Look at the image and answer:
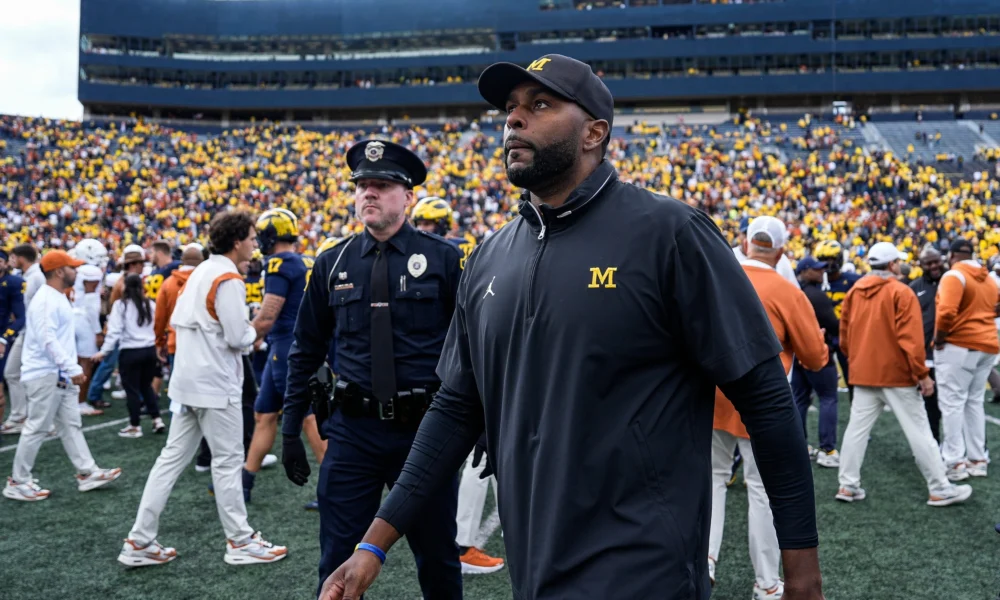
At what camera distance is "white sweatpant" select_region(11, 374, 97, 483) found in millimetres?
6281

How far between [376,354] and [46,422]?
419 centimetres

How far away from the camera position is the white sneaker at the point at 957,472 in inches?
263

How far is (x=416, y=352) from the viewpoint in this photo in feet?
11.6

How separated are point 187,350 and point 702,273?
407 cm

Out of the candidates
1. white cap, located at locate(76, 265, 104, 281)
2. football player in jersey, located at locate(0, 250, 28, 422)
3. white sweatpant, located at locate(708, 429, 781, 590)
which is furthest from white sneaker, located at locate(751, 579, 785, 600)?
white cap, located at locate(76, 265, 104, 281)

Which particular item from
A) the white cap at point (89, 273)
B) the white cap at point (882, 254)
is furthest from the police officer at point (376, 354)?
the white cap at point (89, 273)

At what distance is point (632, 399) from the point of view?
1.78 metres

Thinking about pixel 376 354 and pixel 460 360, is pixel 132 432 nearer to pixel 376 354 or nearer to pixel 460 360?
pixel 376 354

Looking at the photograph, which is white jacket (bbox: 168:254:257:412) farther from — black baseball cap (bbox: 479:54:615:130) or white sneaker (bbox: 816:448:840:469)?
white sneaker (bbox: 816:448:840:469)

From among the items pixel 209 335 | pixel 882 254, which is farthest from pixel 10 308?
pixel 882 254

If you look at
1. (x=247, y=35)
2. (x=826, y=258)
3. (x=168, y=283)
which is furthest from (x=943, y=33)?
(x=168, y=283)

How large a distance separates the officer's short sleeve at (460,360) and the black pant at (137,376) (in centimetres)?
735

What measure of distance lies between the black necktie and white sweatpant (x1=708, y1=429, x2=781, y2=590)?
177 centimetres

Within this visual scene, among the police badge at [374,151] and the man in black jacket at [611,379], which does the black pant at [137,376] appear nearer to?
the police badge at [374,151]
